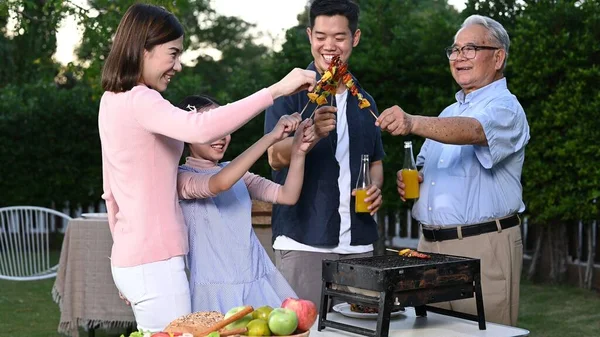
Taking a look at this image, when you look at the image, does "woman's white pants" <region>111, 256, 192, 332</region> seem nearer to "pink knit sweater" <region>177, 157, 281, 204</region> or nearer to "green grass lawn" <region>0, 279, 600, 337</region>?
"pink knit sweater" <region>177, 157, 281, 204</region>

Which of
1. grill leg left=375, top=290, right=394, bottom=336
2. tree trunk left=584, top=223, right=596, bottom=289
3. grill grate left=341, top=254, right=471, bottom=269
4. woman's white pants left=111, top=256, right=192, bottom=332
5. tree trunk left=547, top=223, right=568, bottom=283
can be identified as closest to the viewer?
woman's white pants left=111, top=256, right=192, bottom=332

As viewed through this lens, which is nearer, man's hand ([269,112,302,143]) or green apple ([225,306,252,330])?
green apple ([225,306,252,330])

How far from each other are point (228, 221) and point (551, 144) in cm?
656

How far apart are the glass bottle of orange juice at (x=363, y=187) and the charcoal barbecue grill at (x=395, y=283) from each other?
41cm

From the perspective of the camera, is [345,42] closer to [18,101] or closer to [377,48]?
[377,48]

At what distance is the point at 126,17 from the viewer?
301 centimetres

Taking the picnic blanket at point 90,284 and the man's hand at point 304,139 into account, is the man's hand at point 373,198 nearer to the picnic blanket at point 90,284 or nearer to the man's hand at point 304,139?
the man's hand at point 304,139

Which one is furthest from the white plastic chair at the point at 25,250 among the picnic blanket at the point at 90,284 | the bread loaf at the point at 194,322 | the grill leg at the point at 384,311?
the bread loaf at the point at 194,322

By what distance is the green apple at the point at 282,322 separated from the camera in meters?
2.63

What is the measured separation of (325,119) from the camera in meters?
3.59

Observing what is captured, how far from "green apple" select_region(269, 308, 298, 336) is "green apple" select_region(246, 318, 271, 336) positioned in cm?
2

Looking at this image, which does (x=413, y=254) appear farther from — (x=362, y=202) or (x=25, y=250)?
(x=25, y=250)

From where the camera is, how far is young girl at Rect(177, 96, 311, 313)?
3309mm

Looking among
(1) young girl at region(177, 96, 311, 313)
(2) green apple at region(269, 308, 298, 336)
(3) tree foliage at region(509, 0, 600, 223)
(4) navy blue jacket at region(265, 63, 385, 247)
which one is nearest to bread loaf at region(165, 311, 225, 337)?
(2) green apple at region(269, 308, 298, 336)
